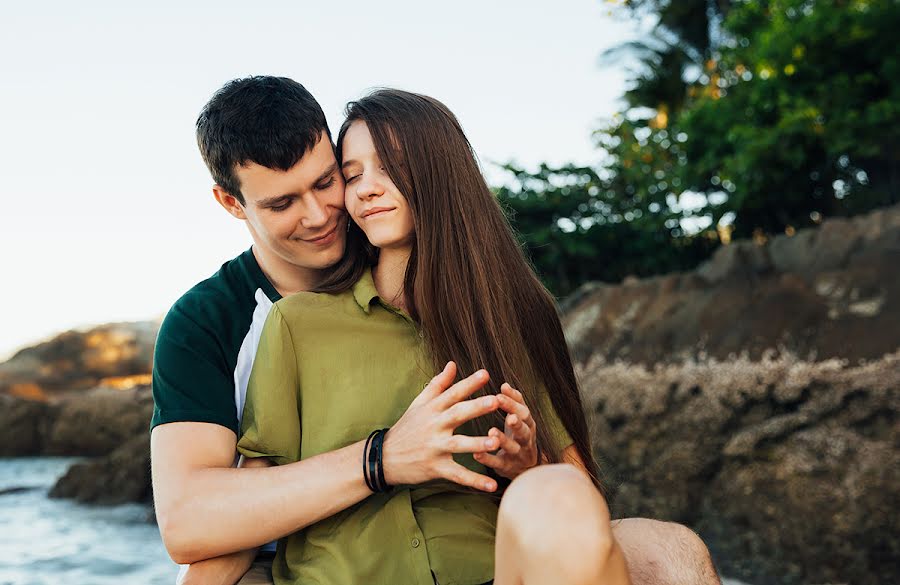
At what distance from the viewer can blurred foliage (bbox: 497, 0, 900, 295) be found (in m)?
10.1

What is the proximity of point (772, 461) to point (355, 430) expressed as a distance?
12.8 ft

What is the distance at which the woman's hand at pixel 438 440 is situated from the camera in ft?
6.63

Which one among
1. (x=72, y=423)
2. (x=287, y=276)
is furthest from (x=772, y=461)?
(x=72, y=423)

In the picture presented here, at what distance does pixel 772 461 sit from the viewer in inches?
218

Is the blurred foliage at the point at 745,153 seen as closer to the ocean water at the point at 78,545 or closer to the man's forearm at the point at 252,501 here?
the ocean water at the point at 78,545

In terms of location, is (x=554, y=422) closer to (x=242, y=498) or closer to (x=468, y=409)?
(x=468, y=409)

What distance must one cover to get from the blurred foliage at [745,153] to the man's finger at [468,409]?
7.21m

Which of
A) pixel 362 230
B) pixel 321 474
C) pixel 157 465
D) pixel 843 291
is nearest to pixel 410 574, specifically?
pixel 321 474

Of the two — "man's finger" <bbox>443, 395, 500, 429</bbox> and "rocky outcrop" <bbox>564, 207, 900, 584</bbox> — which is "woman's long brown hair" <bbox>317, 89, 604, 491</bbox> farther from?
"rocky outcrop" <bbox>564, 207, 900, 584</bbox>

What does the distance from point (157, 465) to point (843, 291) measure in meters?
5.14

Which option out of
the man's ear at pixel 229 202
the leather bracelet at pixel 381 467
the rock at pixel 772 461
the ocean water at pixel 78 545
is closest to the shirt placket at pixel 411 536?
the leather bracelet at pixel 381 467

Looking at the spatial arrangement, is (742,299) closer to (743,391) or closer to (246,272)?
(743,391)

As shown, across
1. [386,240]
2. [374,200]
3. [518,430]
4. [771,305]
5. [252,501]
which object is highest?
[374,200]

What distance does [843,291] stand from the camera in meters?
6.23
